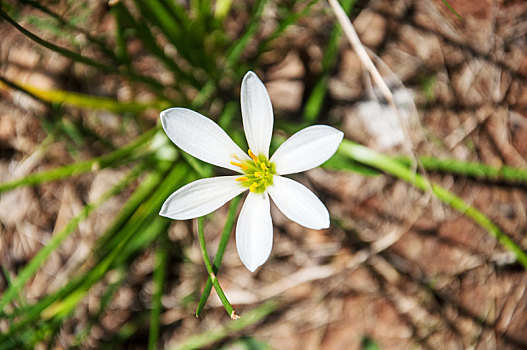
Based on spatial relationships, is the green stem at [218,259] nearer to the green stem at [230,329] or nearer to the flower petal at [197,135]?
the flower petal at [197,135]

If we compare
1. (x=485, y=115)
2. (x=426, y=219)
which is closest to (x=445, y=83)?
(x=485, y=115)

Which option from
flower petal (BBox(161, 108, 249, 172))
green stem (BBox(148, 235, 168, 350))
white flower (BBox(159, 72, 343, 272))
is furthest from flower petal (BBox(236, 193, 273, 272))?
green stem (BBox(148, 235, 168, 350))

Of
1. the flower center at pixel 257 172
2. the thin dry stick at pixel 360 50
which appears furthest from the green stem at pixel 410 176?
the flower center at pixel 257 172

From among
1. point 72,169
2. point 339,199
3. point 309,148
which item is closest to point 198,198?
point 309,148

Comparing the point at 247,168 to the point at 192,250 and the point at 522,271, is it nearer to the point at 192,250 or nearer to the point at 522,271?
the point at 192,250

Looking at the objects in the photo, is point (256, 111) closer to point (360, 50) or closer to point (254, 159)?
point (254, 159)

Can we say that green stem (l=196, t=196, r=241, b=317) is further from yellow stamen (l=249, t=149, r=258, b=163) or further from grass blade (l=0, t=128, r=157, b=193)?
grass blade (l=0, t=128, r=157, b=193)
